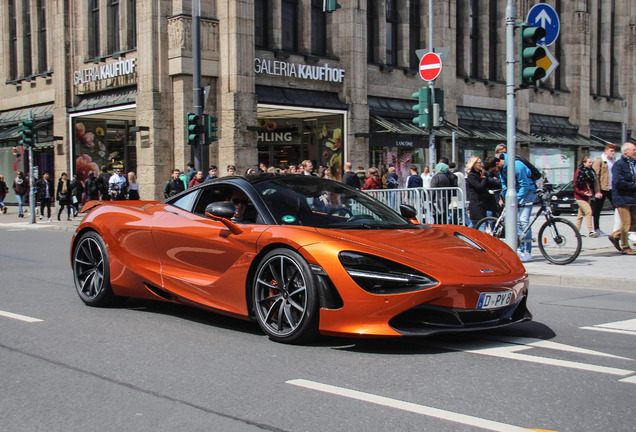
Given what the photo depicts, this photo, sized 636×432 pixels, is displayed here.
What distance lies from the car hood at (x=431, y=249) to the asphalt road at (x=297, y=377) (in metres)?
0.59

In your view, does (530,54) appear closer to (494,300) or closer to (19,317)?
(494,300)

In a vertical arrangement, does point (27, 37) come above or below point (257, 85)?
above

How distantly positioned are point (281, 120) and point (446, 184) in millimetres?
15142

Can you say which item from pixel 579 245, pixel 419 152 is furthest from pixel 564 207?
pixel 579 245

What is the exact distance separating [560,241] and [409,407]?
7.90 metres

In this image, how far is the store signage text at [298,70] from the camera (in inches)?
1038

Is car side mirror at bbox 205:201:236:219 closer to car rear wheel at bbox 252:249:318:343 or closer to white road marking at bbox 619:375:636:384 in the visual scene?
car rear wheel at bbox 252:249:318:343

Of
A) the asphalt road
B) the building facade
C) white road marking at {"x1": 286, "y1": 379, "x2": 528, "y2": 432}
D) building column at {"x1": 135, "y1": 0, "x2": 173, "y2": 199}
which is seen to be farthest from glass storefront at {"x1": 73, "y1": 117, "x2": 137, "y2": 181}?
white road marking at {"x1": 286, "y1": 379, "x2": 528, "y2": 432}

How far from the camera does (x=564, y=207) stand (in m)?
27.4

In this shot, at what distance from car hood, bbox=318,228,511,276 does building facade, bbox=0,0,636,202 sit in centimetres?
1601

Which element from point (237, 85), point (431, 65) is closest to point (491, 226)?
point (431, 65)

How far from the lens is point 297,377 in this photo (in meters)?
4.61

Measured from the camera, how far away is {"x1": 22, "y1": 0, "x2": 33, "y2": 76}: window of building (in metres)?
34.5

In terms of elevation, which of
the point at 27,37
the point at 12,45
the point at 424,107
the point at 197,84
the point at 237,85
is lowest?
the point at 424,107
